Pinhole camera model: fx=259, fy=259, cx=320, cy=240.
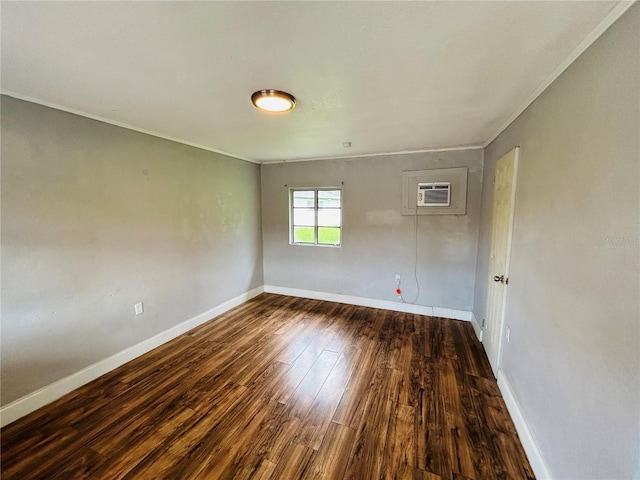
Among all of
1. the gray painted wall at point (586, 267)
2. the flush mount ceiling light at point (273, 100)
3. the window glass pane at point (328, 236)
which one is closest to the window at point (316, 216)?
the window glass pane at point (328, 236)

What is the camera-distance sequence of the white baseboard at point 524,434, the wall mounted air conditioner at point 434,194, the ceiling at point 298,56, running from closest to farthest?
1. the ceiling at point 298,56
2. the white baseboard at point 524,434
3. the wall mounted air conditioner at point 434,194

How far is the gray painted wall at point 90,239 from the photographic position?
1830mm

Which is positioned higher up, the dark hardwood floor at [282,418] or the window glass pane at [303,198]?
the window glass pane at [303,198]

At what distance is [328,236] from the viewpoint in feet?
14.0

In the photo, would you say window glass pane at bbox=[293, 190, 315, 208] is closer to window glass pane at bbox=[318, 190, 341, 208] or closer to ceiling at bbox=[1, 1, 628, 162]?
window glass pane at bbox=[318, 190, 341, 208]

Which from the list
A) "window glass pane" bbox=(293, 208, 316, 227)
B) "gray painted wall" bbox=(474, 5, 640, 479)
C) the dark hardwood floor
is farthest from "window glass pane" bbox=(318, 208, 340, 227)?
"gray painted wall" bbox=(474, 5, 640, 479)

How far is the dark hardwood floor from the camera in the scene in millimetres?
1534

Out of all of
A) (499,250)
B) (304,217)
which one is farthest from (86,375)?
(499,250)

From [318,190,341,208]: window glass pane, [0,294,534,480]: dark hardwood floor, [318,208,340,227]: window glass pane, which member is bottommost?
[0,294,534,480]: dark hardwood floor

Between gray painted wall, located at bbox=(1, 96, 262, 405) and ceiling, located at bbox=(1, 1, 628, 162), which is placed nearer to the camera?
ceiling, located at bbox=(1, 1, 628, 162)

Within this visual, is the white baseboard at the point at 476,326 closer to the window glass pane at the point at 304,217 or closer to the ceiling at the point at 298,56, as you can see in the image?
the ceiling at the point at 298,56

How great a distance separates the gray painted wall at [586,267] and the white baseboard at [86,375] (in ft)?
10.9

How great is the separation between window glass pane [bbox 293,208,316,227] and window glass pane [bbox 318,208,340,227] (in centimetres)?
13

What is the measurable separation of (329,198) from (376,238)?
998 millimetres
